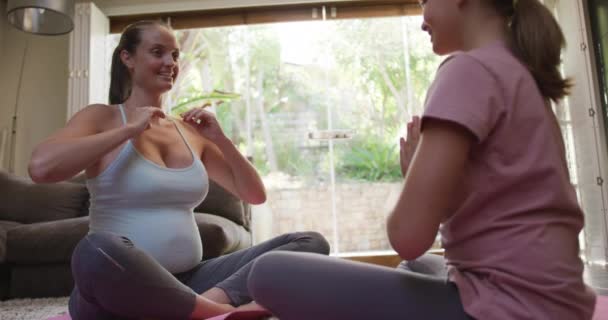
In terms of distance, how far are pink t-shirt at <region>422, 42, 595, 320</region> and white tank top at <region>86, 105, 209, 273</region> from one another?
84 cm

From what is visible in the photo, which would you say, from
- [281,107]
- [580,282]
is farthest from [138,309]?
[281,107]

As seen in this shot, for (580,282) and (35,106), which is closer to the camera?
(580,282)

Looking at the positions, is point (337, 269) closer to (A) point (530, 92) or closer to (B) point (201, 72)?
(A) point (530, 92)

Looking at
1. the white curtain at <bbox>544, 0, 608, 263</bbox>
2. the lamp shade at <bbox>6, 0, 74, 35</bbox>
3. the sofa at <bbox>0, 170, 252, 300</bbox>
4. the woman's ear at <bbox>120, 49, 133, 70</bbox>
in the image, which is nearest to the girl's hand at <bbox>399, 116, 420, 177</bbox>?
the woman's ear at <bbox>120, 49, 133, 70</bbox>

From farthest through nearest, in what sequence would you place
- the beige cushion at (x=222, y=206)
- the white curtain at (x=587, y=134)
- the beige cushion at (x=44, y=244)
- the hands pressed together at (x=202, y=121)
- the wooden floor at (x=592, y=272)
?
1. the white curtain at (x=587, y=134)
2. the beige cushion at (x=222, y=206)
3. the beige cushion at (x=44, y=244)
4. the wooden floor at (x=592, y=272)
5. the hands pressed together at (x=202, y=121)

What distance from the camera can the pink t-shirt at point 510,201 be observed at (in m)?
0.61

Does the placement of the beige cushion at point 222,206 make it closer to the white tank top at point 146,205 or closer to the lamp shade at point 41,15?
the white tank top at point 146,205

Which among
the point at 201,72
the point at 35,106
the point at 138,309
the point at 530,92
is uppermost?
the point at 201,72

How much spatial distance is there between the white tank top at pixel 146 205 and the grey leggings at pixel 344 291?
1.87ft

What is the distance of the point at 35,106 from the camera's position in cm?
417

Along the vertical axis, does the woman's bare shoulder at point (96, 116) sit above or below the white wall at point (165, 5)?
below

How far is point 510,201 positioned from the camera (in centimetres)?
63

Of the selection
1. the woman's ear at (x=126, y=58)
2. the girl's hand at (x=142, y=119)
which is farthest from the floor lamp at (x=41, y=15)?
the girl's hand at (x=142, y=119)

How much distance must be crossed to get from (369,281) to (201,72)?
13.8ft
